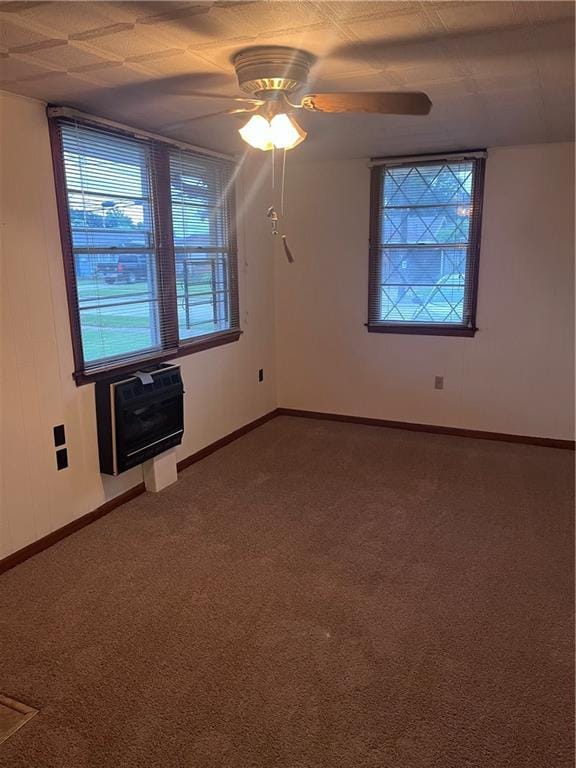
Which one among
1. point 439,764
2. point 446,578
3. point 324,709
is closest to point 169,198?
point 446,578

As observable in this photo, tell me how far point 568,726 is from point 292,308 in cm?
387

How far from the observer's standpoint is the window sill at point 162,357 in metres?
3.21

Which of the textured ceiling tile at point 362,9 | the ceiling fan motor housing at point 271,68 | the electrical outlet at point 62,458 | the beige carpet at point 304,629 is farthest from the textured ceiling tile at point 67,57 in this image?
the beige carpet at point 304,629

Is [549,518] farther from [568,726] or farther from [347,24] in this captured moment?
[347,24]

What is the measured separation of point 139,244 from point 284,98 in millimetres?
1549

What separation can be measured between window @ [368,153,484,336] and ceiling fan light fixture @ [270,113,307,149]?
7.89ft

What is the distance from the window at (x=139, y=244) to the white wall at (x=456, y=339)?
2.84 feet

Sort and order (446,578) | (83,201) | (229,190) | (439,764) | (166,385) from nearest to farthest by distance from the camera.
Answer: (439,764), (446,578), (83,201), (166,385), (229,190)

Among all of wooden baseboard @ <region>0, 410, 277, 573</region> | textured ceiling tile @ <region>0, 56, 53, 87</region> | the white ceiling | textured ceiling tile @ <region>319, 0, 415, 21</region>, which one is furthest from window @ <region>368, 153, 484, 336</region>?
textured ceiling tile @ <region>0, 56, 53, 87</region>

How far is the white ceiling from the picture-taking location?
1.73 meters

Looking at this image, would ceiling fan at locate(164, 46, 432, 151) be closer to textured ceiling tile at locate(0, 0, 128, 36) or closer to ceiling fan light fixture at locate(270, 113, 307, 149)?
ceiling fan light fixture at locate(270, 113, 307, 149)

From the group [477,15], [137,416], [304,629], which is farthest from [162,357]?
[477,15]

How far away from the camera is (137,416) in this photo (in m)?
3.36

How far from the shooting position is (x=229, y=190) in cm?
438
